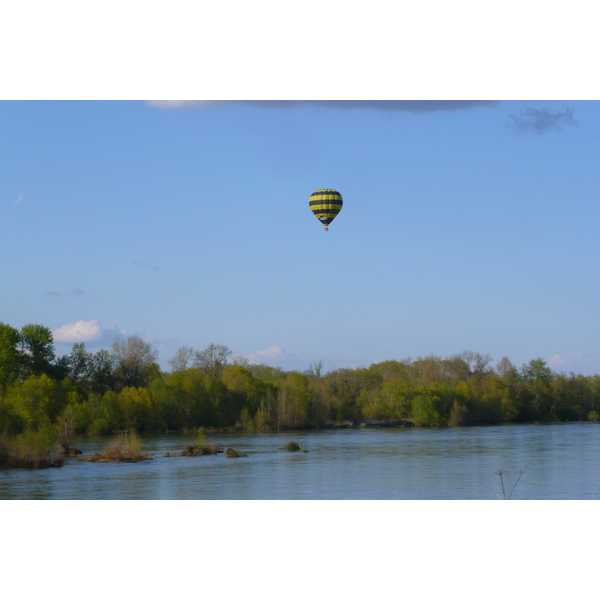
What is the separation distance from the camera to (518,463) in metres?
27.5

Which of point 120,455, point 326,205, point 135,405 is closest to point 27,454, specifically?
point 120,455

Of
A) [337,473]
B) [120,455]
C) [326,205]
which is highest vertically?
[326,205]

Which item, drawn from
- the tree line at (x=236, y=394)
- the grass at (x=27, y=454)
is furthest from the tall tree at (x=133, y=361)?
the grass at (x=27, y=454)

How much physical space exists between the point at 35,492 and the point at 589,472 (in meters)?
17.4

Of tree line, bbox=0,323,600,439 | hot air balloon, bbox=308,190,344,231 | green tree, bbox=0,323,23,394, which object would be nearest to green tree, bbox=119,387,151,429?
tree line, bbox=0,323,600,439

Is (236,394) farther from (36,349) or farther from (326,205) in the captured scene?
(326,205)

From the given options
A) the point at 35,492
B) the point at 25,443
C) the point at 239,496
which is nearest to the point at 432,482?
the point at 239,496

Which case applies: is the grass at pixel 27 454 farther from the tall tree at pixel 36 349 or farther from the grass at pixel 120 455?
the tall tree at pixel 36 349

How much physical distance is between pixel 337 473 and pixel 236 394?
26477mm

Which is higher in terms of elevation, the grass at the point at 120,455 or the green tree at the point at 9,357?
the green tree at the point at 9,357

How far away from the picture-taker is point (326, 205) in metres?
29.7

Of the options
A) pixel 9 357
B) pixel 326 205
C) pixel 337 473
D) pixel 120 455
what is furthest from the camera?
pixel 9 357

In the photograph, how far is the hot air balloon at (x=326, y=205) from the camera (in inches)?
1169

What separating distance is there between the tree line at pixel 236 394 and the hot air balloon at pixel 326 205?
571 inches
